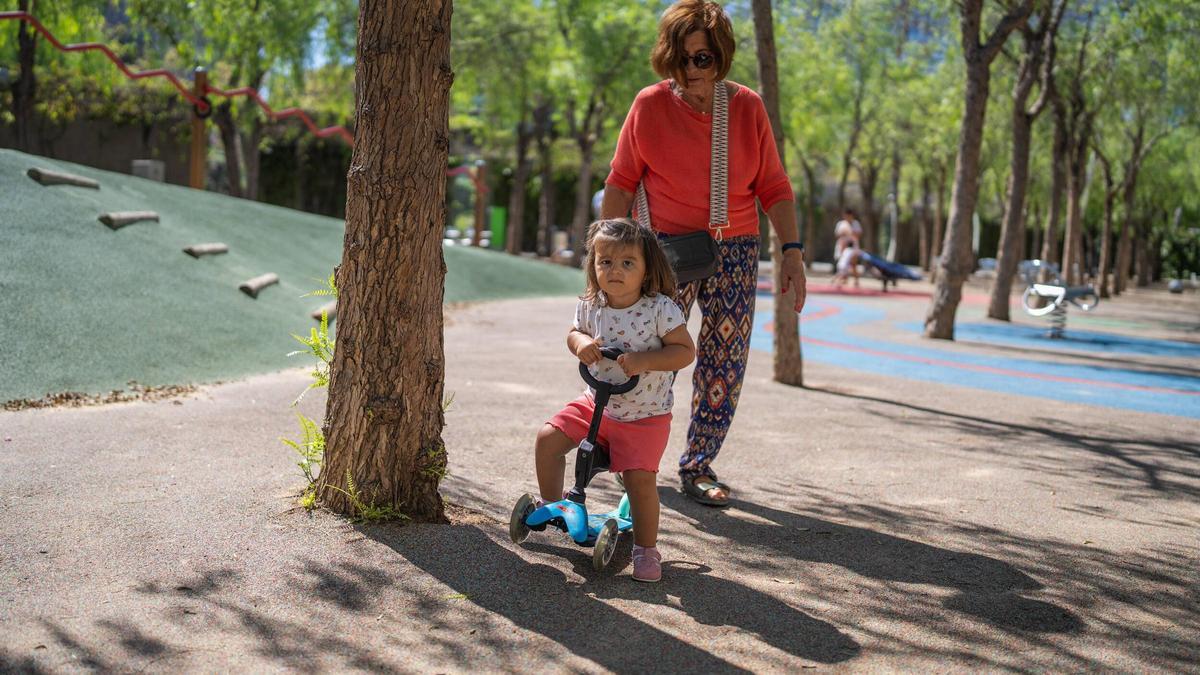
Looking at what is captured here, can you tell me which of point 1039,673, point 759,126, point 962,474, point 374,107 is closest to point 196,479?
point 374,107

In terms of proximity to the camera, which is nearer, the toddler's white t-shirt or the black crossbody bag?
the toddler's white t-shirt

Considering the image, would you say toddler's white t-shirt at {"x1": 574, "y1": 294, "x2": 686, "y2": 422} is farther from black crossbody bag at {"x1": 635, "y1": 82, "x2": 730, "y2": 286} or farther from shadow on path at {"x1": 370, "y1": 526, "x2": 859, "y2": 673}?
black crossbody bag at {"x1": 635, "y1": 82, "x2": 730, "y2": 286}

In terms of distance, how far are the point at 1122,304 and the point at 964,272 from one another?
53.6 ft

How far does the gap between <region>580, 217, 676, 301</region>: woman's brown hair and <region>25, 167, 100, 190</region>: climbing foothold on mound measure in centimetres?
843

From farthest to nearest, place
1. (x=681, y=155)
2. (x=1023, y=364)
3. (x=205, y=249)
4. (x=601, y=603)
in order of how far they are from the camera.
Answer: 1. (x=1023, y=364)
2. (x=205, y=249)
3. (x=681, y=155)
4. (x=601, y=603)

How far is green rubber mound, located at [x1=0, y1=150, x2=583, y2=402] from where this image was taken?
7379mm

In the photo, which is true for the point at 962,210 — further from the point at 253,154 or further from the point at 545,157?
the point at 545,157

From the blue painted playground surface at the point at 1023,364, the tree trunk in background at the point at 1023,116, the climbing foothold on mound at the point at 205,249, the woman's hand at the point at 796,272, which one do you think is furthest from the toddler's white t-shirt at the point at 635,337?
the tree trunk in background at the point at 1023,116

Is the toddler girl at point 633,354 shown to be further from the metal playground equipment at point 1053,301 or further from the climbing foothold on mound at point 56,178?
the metal playground equipment at point 1053,301

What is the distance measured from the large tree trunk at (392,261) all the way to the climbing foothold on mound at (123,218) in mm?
7071

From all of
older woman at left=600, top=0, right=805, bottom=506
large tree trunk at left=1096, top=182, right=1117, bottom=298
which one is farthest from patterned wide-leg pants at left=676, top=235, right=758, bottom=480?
large tree trunk at left=1096, top=182, right=1117, bottom=298

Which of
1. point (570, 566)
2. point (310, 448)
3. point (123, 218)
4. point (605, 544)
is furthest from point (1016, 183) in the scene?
point (605, 544)

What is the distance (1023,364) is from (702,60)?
360 inches

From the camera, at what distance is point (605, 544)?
3791 millimetres
